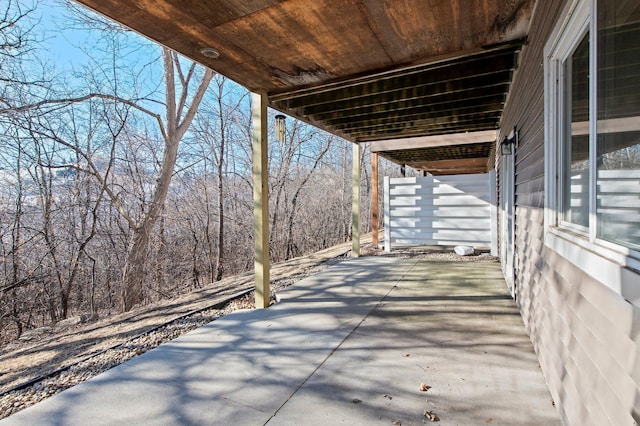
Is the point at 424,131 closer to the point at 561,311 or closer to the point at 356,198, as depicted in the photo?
the point at 356,198

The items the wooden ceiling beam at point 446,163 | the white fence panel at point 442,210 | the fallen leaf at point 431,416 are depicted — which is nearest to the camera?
the fallen leaf at point 431,416

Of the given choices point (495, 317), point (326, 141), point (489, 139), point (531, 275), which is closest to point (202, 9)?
point (531, 275)

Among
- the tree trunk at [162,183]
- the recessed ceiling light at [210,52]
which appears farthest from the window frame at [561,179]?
the tree trunk at [162,183]

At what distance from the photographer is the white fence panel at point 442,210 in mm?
6844

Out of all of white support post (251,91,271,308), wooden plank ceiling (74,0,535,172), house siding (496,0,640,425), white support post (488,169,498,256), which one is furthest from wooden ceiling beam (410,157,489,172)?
white support post (251,91,271,308)

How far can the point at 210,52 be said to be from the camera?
2.90m

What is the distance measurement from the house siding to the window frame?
2.6 inches

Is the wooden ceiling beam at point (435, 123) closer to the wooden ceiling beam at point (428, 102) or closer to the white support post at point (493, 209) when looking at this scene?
the wooden ceiling beam at point (428, 102)

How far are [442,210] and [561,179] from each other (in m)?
5.48

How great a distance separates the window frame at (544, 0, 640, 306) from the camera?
1063 millimetres

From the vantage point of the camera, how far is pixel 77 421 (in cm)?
188

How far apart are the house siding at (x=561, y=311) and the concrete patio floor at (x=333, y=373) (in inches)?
11.8

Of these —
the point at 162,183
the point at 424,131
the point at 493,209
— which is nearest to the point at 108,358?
the point at 162,183

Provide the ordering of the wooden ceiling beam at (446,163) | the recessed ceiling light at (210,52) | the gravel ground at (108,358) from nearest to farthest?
the gravel ground at (108,358)
the recessed ceiling light at (210,52)
the wooden ceiling beam at (446,163)
